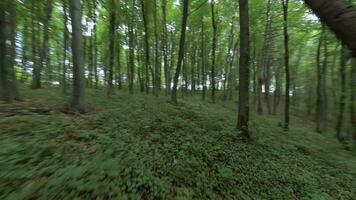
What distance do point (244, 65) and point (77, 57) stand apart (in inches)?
206

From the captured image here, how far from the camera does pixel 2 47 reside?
7.04 m

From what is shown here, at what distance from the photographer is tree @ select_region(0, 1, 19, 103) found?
708cm

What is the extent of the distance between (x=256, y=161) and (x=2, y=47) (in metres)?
7.78

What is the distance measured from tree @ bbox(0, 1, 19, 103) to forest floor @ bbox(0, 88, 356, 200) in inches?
33.6

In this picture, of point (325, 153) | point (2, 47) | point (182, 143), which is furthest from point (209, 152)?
point (2, 47)

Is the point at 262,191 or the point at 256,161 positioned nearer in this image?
the point at 262,191

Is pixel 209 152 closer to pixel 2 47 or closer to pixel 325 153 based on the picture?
pixel 325 153

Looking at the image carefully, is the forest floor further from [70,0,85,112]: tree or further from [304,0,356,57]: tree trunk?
[304,0,356,57]: tree trunk

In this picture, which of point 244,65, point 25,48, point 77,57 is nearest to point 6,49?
point 77,57

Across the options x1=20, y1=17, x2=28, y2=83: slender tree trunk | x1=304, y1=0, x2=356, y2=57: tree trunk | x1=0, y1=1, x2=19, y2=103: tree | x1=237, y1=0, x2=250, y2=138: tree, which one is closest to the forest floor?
x1=237, y1=0, x2=250, y2=138: tree

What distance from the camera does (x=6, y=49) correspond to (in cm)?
717

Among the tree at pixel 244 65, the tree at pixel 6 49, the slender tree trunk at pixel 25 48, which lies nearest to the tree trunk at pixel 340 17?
the tree at pixel 244 65

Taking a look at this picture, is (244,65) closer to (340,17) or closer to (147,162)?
(147,162)

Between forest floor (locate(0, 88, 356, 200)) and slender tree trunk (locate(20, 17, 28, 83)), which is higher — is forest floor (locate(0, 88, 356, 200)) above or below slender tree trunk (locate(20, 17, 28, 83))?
below
